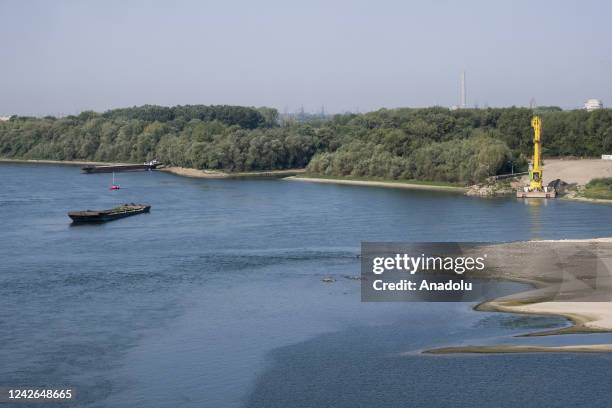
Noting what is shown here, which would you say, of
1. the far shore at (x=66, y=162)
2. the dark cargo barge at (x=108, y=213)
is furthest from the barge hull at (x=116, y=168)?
the dark cargo barge at (x=108, y=213)

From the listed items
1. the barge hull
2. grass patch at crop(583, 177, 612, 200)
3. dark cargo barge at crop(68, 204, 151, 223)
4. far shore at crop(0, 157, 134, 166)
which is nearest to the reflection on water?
grass patch at crop(583, 177, 612, 200)

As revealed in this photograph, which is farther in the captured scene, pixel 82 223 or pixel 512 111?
pixel 512 111

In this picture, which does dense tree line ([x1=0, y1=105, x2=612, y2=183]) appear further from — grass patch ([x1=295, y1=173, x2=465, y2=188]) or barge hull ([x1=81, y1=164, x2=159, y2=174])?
barge hull ([x1=81, y1=164, x2=159, y2=174])

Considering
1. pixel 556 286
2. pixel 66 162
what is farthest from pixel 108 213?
pixel 66 162

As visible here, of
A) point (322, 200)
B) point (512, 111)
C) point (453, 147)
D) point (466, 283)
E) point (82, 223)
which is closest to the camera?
point (466, 283)

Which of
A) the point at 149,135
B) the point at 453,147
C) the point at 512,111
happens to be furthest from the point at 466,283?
the point at 149,135

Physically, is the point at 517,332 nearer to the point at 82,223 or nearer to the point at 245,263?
the point at 245,263

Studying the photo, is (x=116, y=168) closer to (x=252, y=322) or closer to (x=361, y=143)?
(x=361, y=143)
